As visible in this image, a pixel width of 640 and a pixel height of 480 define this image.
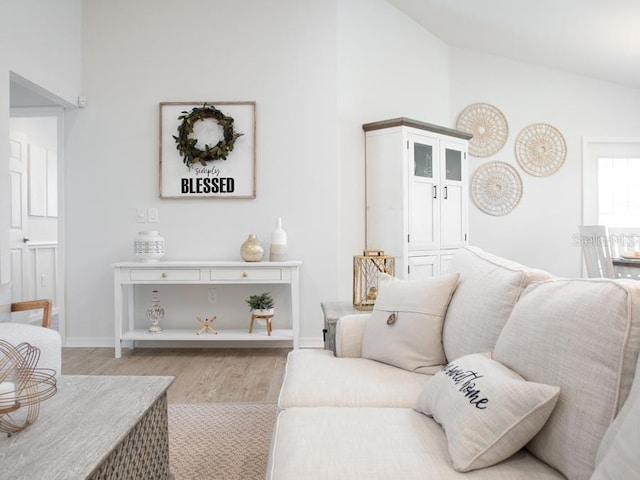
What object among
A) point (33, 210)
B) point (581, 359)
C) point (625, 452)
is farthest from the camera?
point (33, 210)

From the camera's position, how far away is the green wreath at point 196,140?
3.84 m

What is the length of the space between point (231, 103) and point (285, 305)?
1.71m

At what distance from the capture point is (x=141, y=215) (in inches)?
155

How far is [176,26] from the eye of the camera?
396 centimetres

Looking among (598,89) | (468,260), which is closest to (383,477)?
(468,260)

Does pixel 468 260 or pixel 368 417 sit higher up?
pixel 468 260

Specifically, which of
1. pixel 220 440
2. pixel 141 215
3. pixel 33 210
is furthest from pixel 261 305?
pixel 33 210

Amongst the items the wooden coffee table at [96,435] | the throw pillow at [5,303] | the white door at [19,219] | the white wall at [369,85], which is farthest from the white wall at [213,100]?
the wooden coffee table at [96,435]

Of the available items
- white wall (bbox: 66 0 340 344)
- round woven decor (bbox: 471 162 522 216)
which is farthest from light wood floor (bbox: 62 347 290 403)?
round woven decor (bbox: 471 162 522 216)

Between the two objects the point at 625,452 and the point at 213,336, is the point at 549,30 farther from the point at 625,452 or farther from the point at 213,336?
the point at 625,452

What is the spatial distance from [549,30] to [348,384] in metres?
4.07

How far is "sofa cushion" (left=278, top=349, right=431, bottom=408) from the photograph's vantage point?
154cm

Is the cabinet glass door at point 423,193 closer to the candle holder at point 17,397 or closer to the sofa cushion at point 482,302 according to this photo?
the sofa cushion at point 482,302

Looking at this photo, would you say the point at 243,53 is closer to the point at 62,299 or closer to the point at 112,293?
the point at 112,293
